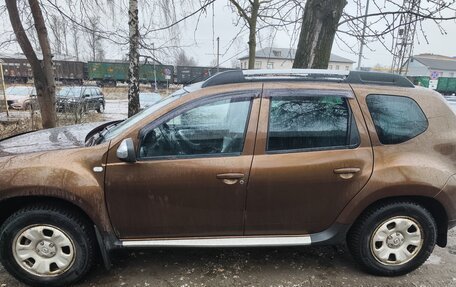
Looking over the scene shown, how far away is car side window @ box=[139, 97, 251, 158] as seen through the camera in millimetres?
2916

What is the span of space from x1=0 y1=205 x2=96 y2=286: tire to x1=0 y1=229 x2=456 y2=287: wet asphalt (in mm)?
206

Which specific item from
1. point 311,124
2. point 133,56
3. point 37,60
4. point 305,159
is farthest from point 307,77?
point 37,60

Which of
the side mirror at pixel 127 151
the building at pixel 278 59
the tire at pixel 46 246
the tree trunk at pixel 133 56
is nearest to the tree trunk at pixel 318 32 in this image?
the building at pixel 278 59

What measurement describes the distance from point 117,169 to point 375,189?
2.16m

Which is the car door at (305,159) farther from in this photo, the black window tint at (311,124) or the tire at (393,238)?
the tire at (393,238)

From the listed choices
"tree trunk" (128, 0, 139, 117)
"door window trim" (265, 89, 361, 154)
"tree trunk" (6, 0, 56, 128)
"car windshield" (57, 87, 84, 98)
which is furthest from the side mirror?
"car windshield" (57, 87, 84, 98)

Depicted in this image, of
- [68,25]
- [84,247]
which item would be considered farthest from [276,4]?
[84,247]

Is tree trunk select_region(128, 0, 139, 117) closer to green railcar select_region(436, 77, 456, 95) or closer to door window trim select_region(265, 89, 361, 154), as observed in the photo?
door window trim select_region(265, 89, 361, 154)

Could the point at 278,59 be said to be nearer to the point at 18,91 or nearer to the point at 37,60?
the point at 37,60

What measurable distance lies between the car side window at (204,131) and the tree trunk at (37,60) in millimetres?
5990

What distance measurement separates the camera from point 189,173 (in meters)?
2.88

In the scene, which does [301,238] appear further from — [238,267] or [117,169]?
[117,169]

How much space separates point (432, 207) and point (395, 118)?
2.97 ft

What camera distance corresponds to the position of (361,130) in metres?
3.03
